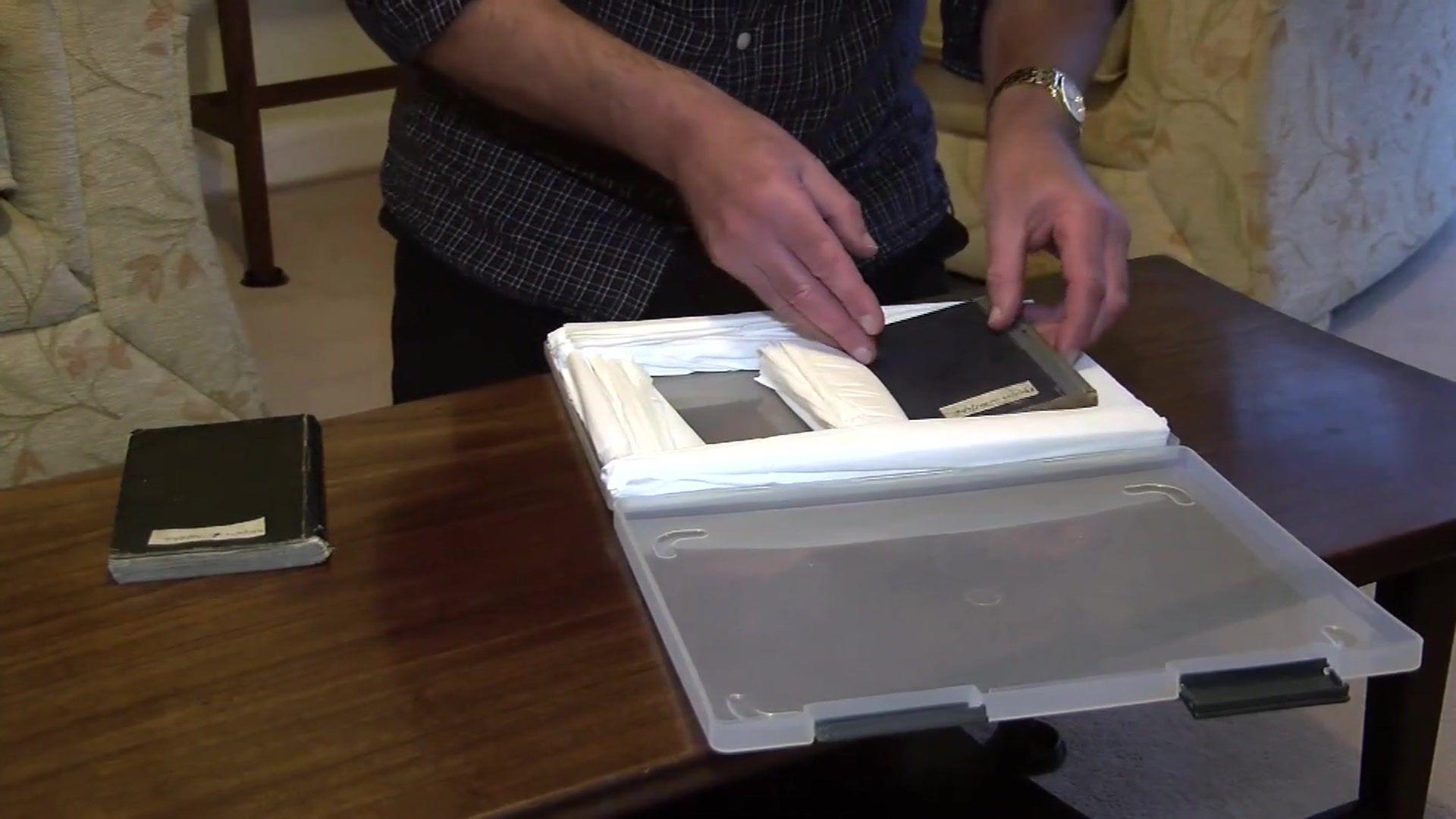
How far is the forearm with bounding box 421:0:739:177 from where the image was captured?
0.72 meters

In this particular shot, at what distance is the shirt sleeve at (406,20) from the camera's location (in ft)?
2.46

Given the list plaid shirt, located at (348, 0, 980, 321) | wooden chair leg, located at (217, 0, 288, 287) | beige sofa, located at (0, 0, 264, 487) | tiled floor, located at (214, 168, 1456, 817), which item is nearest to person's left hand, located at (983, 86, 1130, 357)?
plaid shirt, located at (348, 0, 980, 321)

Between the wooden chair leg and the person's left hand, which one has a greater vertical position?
the person's left hand

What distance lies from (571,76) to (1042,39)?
1.00 feet

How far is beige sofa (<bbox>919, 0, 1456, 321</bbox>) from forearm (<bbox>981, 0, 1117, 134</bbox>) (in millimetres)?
598

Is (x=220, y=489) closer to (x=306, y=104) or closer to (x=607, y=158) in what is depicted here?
(x=607, y=158)

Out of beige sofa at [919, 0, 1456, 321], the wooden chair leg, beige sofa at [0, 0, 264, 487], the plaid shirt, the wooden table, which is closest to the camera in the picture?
the wooden table

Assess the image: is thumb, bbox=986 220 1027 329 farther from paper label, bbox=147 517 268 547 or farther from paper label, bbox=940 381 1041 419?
paper label, bbox=147 517 268 547

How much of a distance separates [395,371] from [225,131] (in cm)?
119

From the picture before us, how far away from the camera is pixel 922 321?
0.71m

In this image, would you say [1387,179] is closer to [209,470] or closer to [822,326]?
[822,326]

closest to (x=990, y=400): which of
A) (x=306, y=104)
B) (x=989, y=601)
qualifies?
(x=989, y=601)


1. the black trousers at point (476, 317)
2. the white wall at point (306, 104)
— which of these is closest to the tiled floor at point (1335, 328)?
the white wall at point (306, 104)

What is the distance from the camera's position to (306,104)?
7.92 feet
